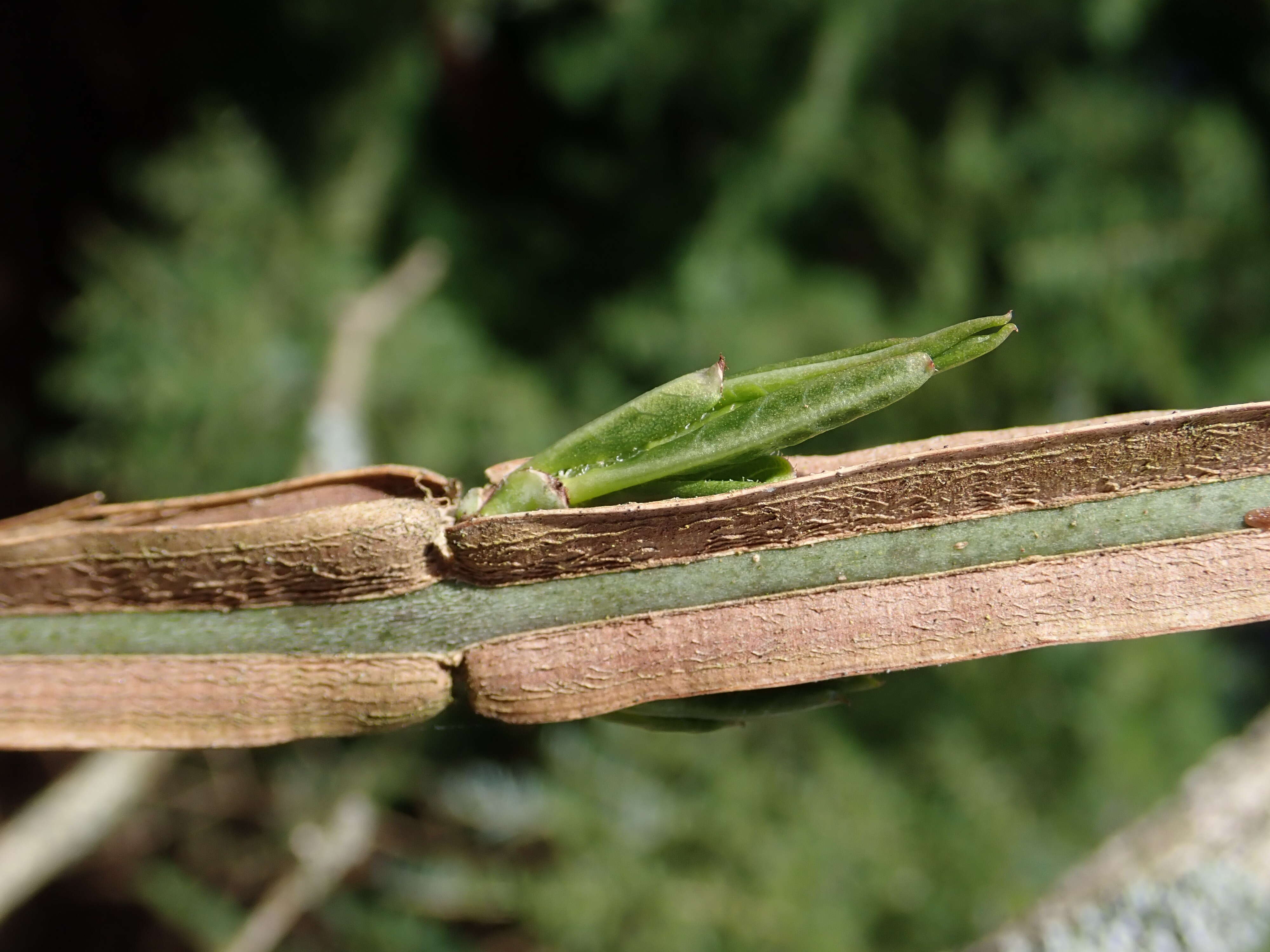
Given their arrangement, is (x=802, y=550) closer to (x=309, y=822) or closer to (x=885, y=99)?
(x=309, y=822)

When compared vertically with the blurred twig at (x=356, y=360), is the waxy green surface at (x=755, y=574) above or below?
below

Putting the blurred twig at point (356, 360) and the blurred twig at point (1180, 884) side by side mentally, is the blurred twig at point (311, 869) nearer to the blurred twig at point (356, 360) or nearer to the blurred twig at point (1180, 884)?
the blurred twig at point (356, 360)

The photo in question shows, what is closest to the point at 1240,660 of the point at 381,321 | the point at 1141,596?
the point at 381,321

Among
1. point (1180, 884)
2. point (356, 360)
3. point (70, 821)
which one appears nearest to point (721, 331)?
point (356, 360)

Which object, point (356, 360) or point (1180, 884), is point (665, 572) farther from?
point (356, 360)

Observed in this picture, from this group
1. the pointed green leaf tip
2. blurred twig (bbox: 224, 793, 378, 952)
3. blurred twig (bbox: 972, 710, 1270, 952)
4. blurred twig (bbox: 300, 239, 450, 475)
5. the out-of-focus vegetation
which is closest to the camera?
the pointed green leaf tip

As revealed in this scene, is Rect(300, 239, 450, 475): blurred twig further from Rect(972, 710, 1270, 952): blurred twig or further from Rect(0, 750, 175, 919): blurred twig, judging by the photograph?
Rect(972, 710, 1270, 952): blurred twig

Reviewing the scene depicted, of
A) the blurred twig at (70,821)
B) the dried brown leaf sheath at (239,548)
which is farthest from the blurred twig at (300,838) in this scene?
the dried brown leaf sheath at (239,548)

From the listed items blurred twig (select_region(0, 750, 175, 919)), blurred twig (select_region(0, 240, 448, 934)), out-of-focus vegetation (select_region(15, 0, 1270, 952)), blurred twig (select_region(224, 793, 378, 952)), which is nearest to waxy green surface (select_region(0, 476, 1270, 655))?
blurred twig (select_region(0, 240, 448, 934))
